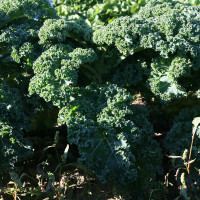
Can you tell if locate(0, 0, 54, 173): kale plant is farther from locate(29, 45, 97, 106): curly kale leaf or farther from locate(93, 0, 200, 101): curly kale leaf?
locate(93, 0, 200, 101): curly kale leaf

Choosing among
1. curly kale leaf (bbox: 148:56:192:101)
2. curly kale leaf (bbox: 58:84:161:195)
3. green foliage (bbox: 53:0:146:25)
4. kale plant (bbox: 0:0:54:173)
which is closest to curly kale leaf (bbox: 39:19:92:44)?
kale plant (bbox: 0:0:54:173)

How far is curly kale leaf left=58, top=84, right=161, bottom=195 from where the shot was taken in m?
2.92

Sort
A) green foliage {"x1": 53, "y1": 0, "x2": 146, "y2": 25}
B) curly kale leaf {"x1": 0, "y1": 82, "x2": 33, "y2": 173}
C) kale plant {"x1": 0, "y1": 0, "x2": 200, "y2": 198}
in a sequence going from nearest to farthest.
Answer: kale plant {"x1": 0, "y1": 0, "x2": 200, "y2": 198}, curly kale leaf {"x1": 0, "y1": 82, "x2": 33, "y2": 173}, green foliage {"x1": 53, "y1": 0, "x2": 146, "y2": 25}

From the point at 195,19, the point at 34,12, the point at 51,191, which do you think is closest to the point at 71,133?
the point at 51,191

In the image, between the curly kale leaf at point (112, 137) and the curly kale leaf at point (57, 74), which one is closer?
the curly kale leaf at point (112, 137)

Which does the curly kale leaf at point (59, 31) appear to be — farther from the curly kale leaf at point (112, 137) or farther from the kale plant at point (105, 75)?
the curly kale leaf at point (112, 137)

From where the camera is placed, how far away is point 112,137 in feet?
9.97

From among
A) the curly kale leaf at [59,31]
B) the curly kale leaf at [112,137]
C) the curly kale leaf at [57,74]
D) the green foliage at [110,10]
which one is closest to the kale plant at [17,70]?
the curly kale leaf at [59,31]

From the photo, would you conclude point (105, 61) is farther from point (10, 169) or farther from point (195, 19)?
point (10, 169)

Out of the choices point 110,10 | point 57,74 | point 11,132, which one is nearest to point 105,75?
point 57,74

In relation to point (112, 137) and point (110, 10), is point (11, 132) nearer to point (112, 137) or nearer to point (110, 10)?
point (112, 137)

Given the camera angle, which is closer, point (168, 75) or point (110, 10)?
point (168, 75)

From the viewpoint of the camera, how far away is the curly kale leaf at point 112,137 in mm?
2920

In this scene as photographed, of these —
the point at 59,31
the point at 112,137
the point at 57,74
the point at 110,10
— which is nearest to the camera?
the point at 112,137
